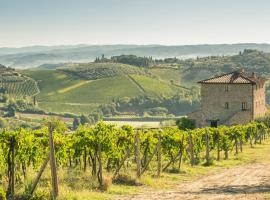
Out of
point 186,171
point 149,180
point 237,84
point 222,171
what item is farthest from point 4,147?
point 237,84

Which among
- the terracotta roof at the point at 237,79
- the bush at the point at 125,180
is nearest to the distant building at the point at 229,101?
the terracotta roof at the point at 237,79

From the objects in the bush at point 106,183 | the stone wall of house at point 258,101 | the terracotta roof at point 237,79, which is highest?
the terracotta roof at point 237,79

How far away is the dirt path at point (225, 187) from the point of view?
738 inches

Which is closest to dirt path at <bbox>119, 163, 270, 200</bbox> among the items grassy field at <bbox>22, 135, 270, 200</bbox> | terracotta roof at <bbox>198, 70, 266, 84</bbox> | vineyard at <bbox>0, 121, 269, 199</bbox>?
grassy field at <bbox>22, 135, 270, 200</bbox>

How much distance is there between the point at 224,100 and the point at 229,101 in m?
0.84

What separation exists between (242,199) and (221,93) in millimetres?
64327

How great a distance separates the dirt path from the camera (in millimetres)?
18750

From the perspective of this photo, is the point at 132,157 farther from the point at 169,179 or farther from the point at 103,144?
the point at 103,144

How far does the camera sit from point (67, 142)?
21000mm

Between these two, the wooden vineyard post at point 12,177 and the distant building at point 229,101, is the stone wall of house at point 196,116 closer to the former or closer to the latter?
the distant building at point 229,101

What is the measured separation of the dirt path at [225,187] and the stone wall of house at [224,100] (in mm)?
50428

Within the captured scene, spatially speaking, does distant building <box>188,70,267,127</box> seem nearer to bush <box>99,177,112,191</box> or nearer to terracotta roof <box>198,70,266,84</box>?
terracotta roof <box>198,70,266,84</box>

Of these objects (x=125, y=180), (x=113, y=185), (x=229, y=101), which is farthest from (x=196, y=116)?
(x=113, y=185)

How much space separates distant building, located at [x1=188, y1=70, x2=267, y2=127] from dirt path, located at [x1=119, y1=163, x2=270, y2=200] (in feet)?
Result: 165
